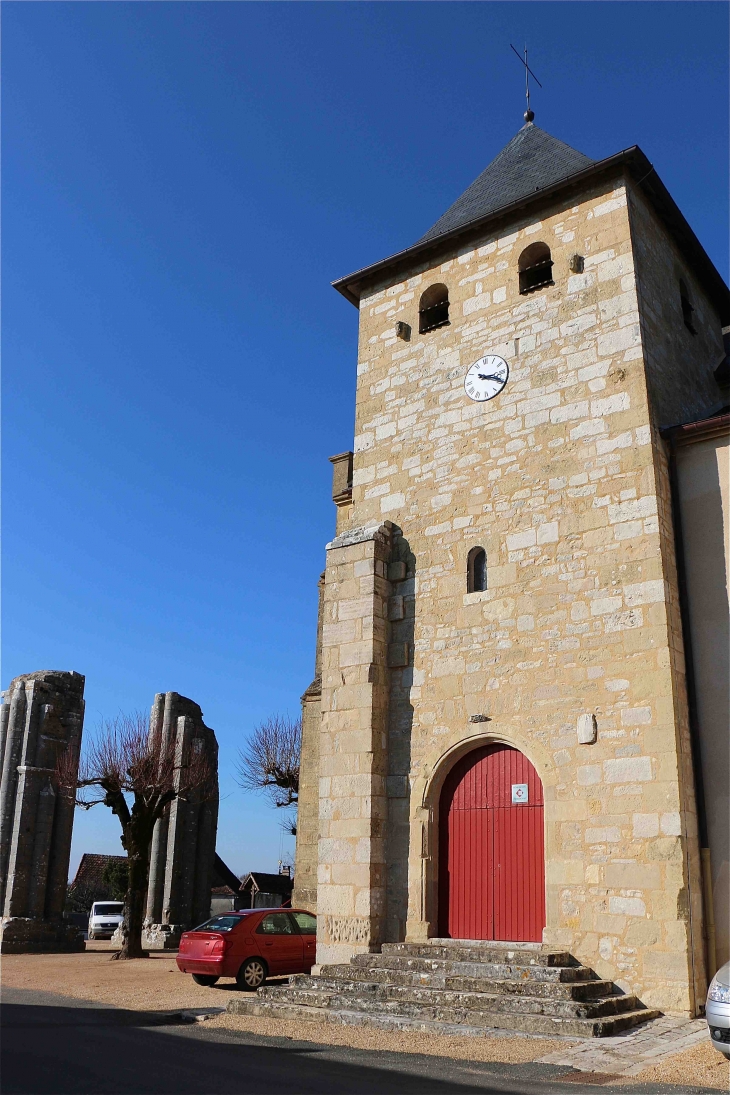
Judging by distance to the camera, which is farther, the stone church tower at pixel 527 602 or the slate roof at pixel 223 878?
the slate roof at pixel 223 878

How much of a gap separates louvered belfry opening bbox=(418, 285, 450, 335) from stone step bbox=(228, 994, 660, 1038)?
8664 mm

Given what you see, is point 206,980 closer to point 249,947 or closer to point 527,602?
point 249,947

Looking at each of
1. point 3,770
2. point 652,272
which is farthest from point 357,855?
point 3,770

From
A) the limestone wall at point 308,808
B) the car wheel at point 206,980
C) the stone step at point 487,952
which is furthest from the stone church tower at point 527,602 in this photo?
the limestone wall at point 308,808

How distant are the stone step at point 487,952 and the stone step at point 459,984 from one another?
0.41 meters

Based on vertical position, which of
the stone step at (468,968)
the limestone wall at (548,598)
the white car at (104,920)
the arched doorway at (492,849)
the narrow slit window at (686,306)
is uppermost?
the narrow slit window at (686,306)

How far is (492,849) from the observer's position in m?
9.95

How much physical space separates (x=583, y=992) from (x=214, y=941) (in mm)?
5230

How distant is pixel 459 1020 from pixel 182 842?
1672 cm

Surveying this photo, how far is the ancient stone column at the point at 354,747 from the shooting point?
33.4 feet

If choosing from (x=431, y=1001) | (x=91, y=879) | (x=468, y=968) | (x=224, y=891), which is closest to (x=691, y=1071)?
(x=431, y=1001)

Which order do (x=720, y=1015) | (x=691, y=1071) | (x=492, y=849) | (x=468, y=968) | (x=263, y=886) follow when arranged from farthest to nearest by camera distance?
(x=263, y=886)
(x=492, y=849)
(x=468, y=968)
(x=720, y=1015)
(x=691, y=1071)

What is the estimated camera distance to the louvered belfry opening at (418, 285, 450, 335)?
1264 centimetres

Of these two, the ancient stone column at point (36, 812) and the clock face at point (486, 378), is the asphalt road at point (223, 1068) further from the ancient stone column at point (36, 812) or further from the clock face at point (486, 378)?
the ancient stone column at point (36, 812)
